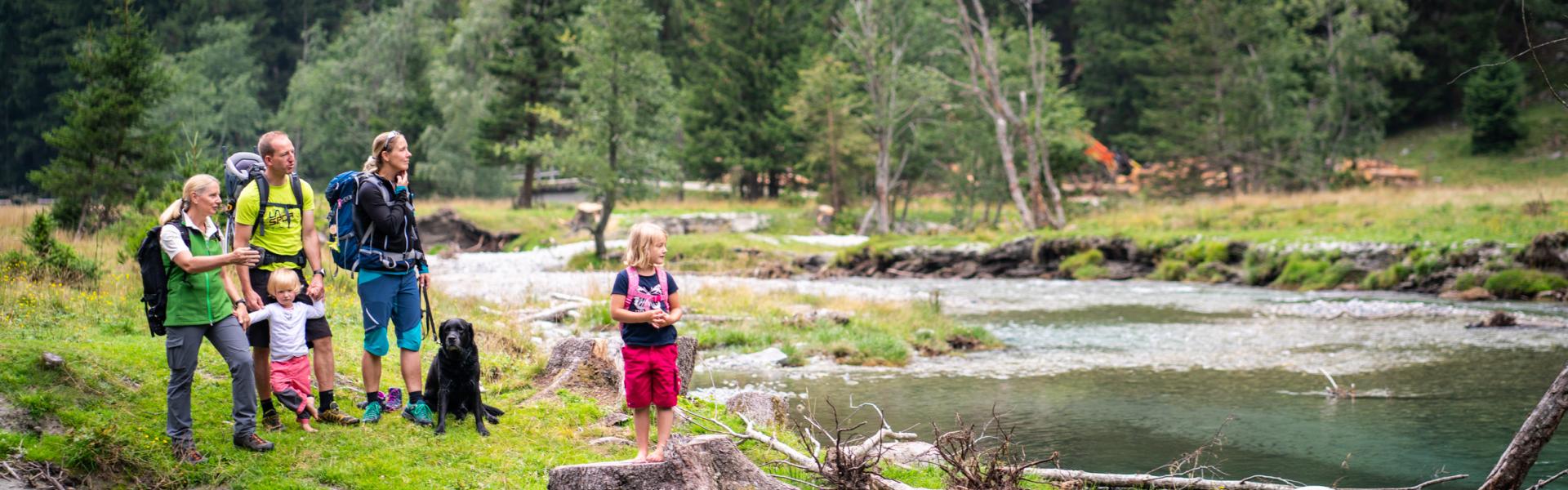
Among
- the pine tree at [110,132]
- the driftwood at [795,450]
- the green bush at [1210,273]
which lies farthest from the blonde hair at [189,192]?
the green bush at [1210,273]

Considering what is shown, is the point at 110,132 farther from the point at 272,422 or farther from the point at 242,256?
the point at 242,256

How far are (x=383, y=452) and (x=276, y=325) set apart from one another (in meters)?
1.24

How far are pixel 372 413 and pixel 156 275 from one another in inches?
65.3

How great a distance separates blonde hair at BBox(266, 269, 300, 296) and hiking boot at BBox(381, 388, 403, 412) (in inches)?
40.5

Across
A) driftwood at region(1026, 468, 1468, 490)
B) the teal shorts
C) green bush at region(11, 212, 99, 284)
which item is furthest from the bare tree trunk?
green bush at region(11, 212, 99, 284)

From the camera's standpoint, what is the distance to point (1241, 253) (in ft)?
91.2

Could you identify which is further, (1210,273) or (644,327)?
(1210,273)

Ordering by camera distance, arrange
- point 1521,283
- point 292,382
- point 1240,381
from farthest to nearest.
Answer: point 1521,283 < point 1240,381 < point 292,382

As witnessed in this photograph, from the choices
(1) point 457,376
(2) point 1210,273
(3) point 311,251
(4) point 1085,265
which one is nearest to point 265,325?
(3) point 311,251

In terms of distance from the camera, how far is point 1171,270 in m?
28.4

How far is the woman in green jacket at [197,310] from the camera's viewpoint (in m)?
6.48

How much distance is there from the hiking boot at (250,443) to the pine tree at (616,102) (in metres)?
25.6

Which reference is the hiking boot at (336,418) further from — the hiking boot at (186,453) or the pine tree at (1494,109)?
the pine tree at (1494,109)

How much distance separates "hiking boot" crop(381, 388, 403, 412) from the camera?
7.88 metres
